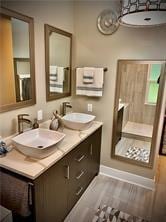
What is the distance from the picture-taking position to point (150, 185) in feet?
7.95

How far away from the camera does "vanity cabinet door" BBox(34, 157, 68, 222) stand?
4.33 feet

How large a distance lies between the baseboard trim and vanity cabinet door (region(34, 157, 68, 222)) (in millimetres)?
1033

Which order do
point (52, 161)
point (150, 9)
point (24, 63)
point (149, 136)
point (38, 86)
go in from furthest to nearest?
point (149, 136) → point (38, 86) → point (24, 63) → point (52, 161) → point (150, 9)

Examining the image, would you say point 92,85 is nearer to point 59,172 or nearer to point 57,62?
point 57,62

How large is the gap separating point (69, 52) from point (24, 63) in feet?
2.91

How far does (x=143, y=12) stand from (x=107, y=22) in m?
0.98

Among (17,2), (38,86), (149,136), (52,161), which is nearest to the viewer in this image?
(52,161)

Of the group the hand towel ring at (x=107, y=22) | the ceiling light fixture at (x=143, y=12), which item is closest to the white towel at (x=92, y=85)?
the hand towel ring at (x=107, y=22)

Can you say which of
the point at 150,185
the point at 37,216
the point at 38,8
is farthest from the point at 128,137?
the point at 38,8

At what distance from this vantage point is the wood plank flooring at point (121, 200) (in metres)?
1.98

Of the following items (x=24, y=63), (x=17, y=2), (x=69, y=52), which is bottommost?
(x=24, y=63)

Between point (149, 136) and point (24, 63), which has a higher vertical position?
point (24, 63)

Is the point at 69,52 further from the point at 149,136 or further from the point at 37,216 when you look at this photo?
the point at 37,216

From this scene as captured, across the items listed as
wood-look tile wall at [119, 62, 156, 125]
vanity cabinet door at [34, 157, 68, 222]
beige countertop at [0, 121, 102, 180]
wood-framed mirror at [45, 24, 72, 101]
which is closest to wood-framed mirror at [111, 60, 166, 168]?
wood-look tile wall at [119, 62, 156, 125]
